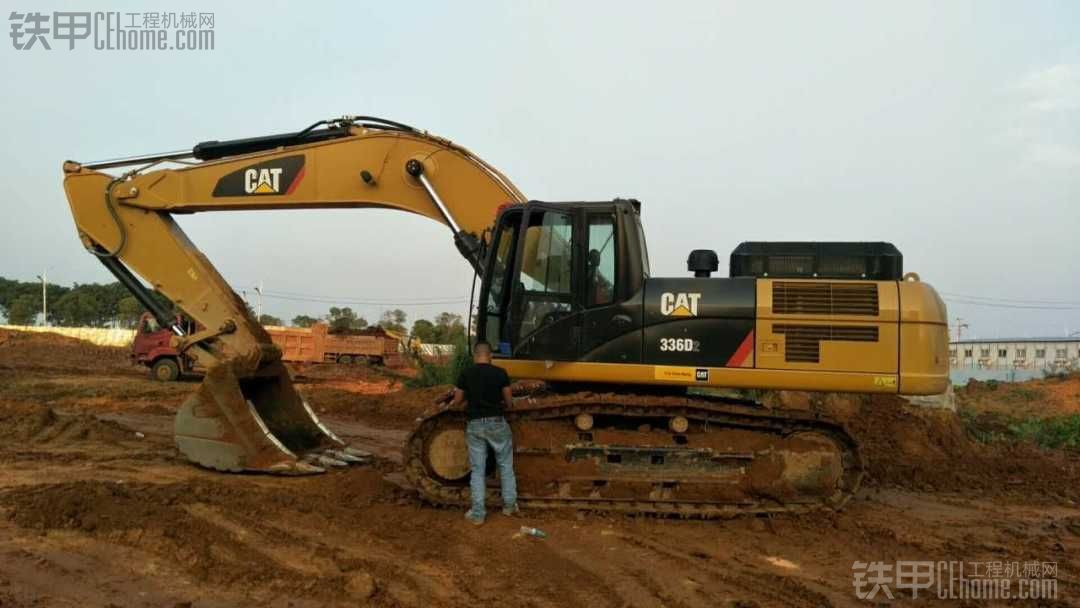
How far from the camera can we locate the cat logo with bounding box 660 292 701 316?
6.96 metres

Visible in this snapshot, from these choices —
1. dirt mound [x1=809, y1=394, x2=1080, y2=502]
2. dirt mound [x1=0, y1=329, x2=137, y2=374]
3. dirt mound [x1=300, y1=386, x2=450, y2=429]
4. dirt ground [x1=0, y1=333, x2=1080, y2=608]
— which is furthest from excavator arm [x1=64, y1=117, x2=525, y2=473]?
dirt mound [x1=0, y1=329, x2=137, y2=374]

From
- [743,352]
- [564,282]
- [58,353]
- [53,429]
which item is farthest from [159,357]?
[743,352]

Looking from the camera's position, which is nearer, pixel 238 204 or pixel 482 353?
pixel 482 353

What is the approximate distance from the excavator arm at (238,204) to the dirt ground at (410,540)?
1.92ft

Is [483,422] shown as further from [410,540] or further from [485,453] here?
[410,540]

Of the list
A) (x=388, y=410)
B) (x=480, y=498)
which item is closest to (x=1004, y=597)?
(x=480, y=498)

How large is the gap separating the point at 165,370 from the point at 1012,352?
2514 inches

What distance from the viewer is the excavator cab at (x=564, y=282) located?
22.9 ft

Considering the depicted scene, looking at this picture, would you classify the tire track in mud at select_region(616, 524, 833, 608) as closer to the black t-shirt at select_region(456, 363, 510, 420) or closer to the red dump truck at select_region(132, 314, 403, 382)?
the black t-shirt at select_region(456, 363, 510, 420)

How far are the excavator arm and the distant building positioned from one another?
51924mm

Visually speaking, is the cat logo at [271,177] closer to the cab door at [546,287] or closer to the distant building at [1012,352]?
the cab door at [546,287]

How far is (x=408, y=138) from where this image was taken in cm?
806

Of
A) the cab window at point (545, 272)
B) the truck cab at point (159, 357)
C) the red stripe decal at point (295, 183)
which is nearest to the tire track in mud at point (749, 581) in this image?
the cab window at point (545, 272)

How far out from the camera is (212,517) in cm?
638
